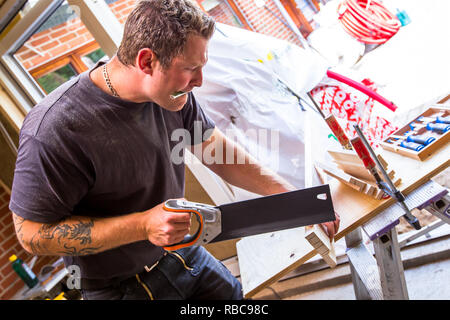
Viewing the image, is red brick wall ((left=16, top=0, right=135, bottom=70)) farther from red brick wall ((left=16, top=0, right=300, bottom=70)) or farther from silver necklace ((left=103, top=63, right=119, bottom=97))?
silver necklace ((left=103, top=63, right=119, bottom=97))

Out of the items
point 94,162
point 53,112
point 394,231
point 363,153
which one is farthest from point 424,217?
point 53,112

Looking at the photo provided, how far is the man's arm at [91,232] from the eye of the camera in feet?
3.34

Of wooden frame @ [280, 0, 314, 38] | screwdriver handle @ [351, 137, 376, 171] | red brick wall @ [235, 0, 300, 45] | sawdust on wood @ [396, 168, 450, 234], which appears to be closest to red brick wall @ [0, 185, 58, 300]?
sawdust on wood @ [396, 168, 450, 234]

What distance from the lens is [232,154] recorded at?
1399mm

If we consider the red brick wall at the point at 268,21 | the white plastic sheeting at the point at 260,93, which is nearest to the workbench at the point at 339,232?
the white plastic sheeting at the point at 260,93

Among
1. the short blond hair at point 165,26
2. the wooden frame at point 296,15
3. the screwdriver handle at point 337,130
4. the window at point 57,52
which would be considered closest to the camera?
the short blond hair at point 165,26

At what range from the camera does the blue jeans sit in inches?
50.4

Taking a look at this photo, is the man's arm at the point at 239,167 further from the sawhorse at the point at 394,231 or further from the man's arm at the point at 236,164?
the sawhorse at the point at 394,231

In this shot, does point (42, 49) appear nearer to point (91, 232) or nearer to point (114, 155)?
point (114, 155)

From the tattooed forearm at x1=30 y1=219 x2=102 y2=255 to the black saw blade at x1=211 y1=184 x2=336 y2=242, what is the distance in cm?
38
